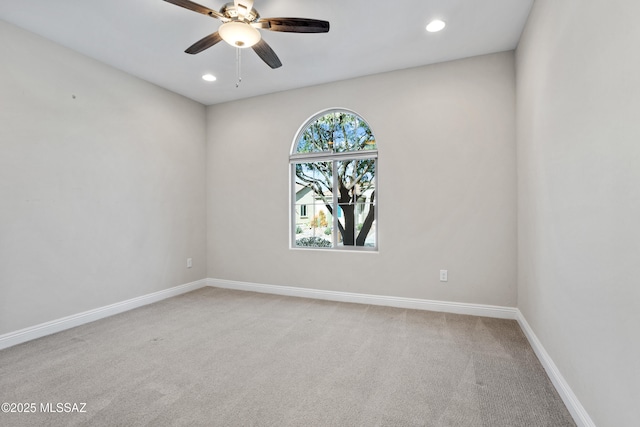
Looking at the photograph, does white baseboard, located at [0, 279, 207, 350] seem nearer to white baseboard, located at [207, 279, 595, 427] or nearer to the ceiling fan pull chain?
white baseboard, located at [207, 279, 595, 427]

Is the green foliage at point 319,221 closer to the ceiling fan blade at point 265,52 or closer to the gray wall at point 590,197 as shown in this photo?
the ceiling fan blade at point 265,52

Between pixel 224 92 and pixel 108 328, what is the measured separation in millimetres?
3085

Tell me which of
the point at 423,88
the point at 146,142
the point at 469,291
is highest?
the point at 423,88

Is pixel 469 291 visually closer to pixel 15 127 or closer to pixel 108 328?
pixel 108 328

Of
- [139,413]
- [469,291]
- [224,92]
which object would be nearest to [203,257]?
[224,92]

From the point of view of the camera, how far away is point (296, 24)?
2.14m

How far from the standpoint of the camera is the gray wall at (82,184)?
8.69ft

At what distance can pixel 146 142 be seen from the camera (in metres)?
3.78

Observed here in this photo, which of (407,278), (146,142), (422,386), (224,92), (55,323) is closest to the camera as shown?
(422,386)

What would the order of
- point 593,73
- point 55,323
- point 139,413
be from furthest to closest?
point 55,323, point 139,413, point 593,73

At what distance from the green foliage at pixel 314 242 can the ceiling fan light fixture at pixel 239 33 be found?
2.50 m

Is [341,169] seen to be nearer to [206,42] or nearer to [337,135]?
[337,135]

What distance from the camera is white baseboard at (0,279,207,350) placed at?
8.62ft

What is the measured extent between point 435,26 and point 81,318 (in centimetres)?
435
